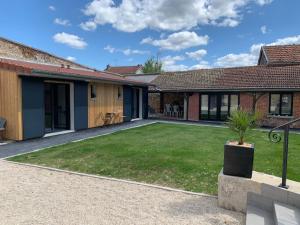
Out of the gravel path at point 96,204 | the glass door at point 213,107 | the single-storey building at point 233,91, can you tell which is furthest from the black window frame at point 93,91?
the gravel path at point 96,204

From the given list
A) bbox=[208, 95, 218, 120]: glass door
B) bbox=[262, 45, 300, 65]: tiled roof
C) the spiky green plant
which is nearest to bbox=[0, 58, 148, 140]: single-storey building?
bbox=[208, 95, 218, 120]: glass door

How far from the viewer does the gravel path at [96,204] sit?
13.5 ft

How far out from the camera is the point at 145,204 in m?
4.67

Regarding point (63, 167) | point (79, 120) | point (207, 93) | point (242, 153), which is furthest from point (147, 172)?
point (207, 93)

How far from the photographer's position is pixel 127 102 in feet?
60.2

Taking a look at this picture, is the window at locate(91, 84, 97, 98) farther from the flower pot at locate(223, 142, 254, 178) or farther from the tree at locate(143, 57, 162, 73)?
the tree at locate(143, 57, 162, 73)

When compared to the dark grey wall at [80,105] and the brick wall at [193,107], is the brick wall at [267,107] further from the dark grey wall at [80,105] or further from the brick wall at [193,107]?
the dark grey wall at [80,105]

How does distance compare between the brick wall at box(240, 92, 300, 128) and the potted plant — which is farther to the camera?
the brick wall at box(240, 92, 300, 128)

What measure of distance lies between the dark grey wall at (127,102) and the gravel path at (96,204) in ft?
40.0

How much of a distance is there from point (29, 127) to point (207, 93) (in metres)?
12.9

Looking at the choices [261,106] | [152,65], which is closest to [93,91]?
[261,106]

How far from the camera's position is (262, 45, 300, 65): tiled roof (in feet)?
73.6

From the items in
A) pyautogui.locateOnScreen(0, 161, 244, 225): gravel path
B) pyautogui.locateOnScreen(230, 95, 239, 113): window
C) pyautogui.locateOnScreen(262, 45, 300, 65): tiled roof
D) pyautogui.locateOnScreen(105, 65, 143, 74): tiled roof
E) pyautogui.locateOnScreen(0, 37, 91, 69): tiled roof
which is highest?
pyautogui.locateOnScreen(105, 65, 143, 74): tiled roof

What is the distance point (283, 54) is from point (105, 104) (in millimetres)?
16804
